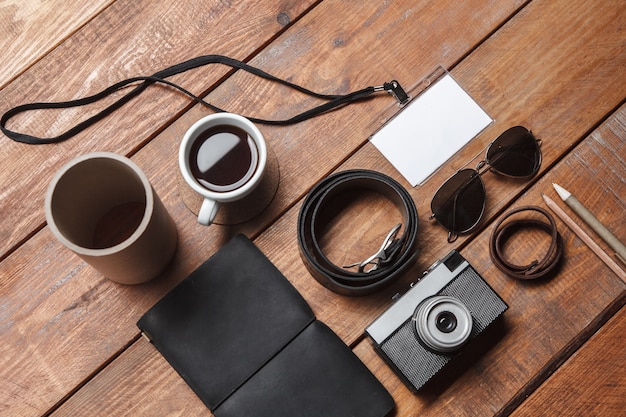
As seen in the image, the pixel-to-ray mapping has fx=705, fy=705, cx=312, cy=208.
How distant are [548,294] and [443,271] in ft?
0.42

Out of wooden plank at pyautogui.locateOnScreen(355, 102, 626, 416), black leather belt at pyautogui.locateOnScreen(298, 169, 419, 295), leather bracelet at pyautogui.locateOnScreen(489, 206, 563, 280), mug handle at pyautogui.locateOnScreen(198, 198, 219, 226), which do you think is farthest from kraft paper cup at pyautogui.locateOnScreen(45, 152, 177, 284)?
leather bracelet at pyautogui.locateOnScreen(489, 206, 563, 280)

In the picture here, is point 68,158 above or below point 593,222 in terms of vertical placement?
above

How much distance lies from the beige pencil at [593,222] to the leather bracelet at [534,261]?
0.03 metres

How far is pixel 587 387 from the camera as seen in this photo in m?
0.77

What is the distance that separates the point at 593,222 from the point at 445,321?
0.69ft

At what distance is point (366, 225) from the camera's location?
31.5 inches

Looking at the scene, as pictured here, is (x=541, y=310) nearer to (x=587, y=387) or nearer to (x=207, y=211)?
(x=587, y=387)

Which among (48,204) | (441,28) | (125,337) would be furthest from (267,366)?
(441,28)

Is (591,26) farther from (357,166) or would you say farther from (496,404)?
(496,404)

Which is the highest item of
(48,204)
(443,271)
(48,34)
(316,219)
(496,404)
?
(48,34)

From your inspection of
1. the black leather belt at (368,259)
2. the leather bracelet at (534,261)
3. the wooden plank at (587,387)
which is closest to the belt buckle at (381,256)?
the black leather belt at (368,259)

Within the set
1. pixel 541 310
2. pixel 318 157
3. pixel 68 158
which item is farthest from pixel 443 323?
pixel 68 158

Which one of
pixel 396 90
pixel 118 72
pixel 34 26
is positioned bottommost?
pixel 396 90

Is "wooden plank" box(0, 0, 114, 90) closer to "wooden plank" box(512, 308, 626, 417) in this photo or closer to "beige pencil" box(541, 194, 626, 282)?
"beige pencil" box(541, 194, 626, 282)
